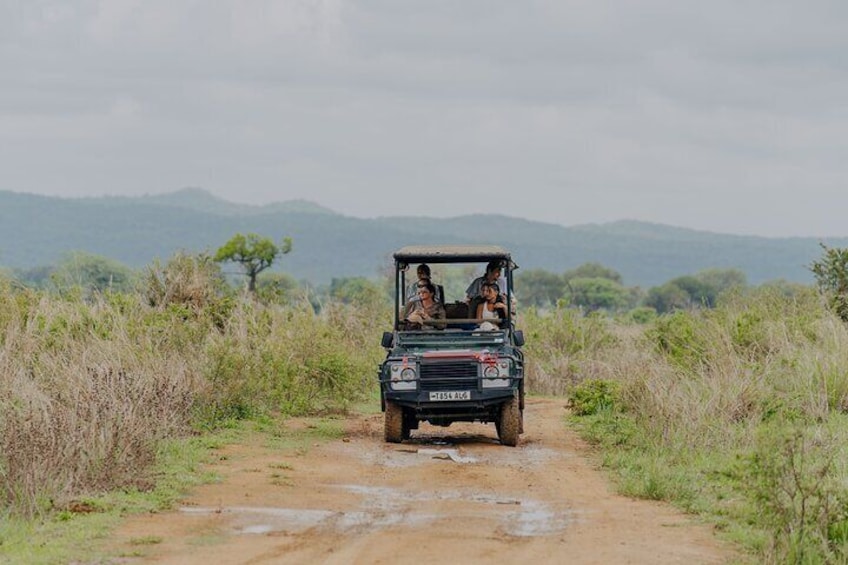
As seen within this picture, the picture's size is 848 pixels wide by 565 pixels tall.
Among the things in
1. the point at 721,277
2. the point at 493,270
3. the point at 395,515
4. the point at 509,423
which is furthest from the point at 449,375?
the point at 721,277

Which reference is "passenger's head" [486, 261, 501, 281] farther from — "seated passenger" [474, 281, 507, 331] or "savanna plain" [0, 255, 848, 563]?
"savanna plain" [0, 255, 848, 563]

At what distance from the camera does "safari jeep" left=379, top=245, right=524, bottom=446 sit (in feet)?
54.4

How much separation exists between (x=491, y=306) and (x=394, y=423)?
2078mm

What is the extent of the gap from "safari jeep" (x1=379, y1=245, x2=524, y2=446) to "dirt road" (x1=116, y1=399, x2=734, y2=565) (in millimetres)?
679

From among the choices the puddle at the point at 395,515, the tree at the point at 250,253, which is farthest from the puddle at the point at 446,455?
the tree at the point at 250,253

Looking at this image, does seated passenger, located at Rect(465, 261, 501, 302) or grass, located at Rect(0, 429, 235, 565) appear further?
seated passenger, located at Rect(465, 261, 501, 302)

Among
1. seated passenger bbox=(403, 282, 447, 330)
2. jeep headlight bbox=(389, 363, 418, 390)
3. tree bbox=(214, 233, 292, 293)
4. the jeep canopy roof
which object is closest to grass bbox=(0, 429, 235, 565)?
jeep headlight bbox=(389, 363, 418, 390)

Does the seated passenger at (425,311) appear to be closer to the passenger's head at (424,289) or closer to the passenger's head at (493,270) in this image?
the passenger's head at (424,289)

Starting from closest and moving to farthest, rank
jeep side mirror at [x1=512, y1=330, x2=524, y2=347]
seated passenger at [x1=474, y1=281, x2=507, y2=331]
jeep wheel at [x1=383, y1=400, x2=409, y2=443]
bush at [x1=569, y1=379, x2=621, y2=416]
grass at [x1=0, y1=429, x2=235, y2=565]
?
grass at [x1=0, y1=429, x2=235, y2=565] → jeep wheel at [x1=383, y1=400, x2=409, y2=443] → jeep side mirror at [x1=512, y1=330, x2=524, y2=347] → seated passenger at [x1=474, y1=281, x2=507, y2=331] → bush at [x1=569, y1=379, x2=621, y2=416]

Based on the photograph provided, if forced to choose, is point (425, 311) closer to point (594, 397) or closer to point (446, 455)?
point (446, 455)

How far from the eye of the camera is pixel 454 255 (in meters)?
17.6

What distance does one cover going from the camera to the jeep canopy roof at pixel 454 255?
1755 centimetres

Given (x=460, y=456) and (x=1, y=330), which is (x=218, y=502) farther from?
(x=1, y=330)

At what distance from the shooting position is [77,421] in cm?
1293
